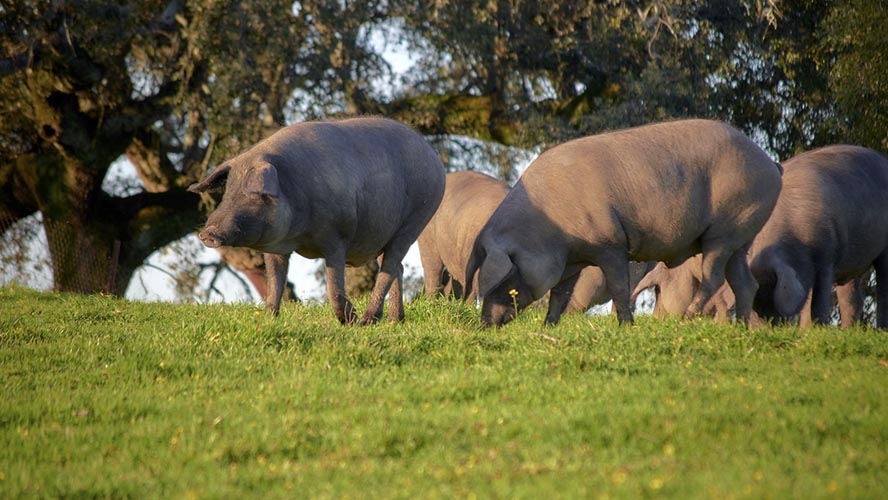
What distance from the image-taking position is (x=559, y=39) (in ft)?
69.7

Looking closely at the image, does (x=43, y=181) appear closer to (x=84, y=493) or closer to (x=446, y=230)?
(x=446, y=230)

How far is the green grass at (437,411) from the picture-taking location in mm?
5797

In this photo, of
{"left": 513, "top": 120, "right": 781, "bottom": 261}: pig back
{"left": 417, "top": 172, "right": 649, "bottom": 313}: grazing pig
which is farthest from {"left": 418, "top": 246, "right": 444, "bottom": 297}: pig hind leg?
{"left": 513, "top": 120, "right": 781, "bottom": 261}: pig back

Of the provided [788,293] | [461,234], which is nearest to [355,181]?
[461,234]

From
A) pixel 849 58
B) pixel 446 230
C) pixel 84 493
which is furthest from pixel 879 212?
pixel 84 493

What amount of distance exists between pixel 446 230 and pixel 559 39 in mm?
6844

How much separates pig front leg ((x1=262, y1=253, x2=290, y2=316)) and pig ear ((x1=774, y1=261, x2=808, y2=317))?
590 cm

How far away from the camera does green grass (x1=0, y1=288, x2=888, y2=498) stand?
5.80m

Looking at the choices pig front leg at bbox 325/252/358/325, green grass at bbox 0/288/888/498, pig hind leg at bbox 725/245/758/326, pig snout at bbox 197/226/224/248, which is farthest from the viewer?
pig hind leg at bbox 725/245/758/326

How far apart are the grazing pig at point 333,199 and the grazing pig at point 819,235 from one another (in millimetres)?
4346

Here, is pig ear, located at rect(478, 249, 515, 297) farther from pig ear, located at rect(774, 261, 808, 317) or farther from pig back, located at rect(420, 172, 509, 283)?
pig back, located at rect(420, 172, 509, 283)

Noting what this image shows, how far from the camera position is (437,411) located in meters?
7.11

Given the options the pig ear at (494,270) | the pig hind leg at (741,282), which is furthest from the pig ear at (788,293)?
the pig ear at (494,270)

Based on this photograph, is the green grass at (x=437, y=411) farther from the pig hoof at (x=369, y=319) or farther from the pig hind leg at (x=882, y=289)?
the pig hind leg at (x=882, y=289)
